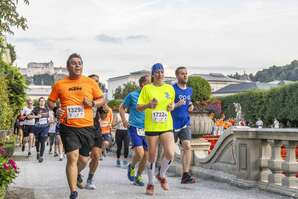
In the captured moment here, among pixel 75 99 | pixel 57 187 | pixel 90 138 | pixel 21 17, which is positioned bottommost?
pixel 57 187

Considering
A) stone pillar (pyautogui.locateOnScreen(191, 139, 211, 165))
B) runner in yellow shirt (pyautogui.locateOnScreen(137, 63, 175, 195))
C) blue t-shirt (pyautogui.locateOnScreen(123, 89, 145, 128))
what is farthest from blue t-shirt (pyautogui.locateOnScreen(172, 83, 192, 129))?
stone pillar (pyautogui.locateOnScreen(191, 139, 211, 165))

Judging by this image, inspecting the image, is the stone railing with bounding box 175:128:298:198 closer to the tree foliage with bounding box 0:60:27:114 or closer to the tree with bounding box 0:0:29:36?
the tree with bounding box 0:0:29:36

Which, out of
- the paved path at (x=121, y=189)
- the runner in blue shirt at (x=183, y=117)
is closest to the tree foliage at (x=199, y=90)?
the paved path at (x=121, y=189)

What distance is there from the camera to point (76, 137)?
7.45m

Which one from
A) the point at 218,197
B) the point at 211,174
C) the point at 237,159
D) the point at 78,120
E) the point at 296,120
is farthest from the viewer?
the point at 296,120

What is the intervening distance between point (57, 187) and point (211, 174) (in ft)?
9.74

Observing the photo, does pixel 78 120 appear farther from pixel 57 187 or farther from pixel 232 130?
pixel 232 130

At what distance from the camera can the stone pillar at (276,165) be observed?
8.78 meters

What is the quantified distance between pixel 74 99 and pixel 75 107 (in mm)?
112

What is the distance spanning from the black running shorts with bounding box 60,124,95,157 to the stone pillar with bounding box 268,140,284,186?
2876mm

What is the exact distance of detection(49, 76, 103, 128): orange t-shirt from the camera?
7496 mm

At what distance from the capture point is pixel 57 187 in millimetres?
9336

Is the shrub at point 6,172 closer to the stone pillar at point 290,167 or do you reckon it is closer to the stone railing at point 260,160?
the stone railing at point 260,160

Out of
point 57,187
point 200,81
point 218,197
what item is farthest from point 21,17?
point 200,81
